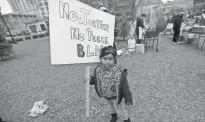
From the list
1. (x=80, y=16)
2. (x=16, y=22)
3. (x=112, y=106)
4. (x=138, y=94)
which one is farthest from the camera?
(x=16, y=22)

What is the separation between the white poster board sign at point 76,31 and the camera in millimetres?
1228

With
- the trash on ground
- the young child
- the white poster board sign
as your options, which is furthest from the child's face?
the trash on ground

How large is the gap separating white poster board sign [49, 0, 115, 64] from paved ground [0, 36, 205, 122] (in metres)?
1.59

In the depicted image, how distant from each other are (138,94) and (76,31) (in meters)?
2.36

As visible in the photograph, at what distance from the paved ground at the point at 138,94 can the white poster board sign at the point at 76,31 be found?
159 centimetres

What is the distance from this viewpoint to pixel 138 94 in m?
2.85

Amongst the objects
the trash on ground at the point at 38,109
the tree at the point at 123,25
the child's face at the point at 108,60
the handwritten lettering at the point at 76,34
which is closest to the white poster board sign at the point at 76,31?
the handwritten lettering at the point at 76,34

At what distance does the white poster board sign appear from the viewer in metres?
1.23

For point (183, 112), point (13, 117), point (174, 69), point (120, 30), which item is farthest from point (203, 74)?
point (120, 30)

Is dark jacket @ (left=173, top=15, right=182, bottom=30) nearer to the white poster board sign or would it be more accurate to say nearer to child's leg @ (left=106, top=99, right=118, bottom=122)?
the white poster board sign

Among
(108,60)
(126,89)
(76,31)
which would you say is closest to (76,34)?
(76,31)

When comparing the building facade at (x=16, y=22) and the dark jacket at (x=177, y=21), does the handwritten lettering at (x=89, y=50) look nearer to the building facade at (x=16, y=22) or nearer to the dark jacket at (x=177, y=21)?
the dark jacket at (x=177, y=21)

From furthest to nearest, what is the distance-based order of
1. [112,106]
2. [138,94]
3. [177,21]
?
[177,21]
[138,94]
[112,106]

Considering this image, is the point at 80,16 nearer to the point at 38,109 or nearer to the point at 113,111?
the point at 113,111
